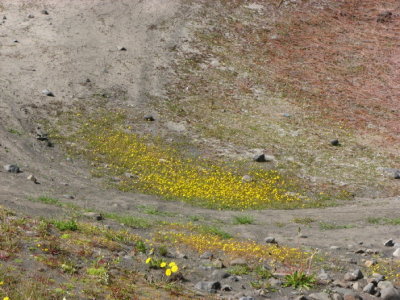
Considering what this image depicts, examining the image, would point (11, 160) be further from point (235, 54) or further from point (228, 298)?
point (235, 54)

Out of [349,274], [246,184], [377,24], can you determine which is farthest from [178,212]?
[377,24]

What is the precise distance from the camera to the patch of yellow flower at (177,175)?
21.6 meters

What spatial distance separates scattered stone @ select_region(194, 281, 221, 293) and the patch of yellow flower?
382 inches

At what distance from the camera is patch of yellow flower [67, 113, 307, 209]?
21.6m

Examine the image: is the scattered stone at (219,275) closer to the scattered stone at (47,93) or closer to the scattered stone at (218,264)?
the scattered stone at (218,264)

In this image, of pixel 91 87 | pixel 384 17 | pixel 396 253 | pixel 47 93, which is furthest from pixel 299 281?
pixel 384 17

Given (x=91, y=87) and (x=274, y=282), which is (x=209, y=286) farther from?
(x=91, y=87)

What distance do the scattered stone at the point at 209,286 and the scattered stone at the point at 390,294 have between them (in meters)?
3.99

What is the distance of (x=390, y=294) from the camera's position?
1148 centimetres

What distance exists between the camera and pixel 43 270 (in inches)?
367

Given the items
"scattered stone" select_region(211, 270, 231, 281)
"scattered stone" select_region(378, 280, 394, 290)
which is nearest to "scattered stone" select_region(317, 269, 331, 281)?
"scattered stone" select_region(378, 280, 394, 290)

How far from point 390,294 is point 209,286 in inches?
171

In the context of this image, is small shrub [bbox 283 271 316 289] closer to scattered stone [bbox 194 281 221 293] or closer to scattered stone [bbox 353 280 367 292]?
scattered stone [bbox 353 280 367 292]

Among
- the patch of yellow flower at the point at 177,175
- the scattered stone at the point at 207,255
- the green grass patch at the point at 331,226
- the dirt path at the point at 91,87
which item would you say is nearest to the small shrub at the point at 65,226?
the dirt path at the point at 91,87
